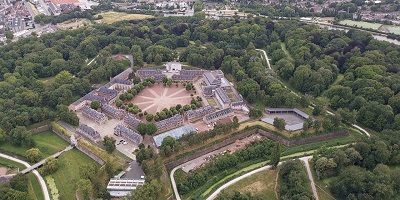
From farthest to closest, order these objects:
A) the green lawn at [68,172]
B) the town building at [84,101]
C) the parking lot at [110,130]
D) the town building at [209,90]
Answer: the town building at [209,90], the town building at [84,101], the parking lot at [110,130], the green lawn at [68,172]

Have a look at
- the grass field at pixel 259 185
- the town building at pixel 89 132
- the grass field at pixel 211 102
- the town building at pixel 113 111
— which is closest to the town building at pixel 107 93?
the town building at pixel 113 111

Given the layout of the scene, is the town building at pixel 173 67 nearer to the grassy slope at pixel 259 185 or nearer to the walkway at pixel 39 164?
the walkway at pixel 39 164

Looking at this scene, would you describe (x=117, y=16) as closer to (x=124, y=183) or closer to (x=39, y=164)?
(x=39, y=164)

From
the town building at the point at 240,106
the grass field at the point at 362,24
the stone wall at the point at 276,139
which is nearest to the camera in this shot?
the stone wall at the point at 276,139

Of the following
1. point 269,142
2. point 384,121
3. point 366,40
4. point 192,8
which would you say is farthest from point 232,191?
point 192,8

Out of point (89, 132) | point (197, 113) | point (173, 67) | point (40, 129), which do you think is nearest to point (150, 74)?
point (173, 67)

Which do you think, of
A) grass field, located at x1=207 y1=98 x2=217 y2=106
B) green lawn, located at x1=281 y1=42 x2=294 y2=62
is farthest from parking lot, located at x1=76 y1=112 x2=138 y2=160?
green lawn, located at x1=281 y1=42 x2=294 y2=62

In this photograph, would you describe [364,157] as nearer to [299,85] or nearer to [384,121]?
[384,121]

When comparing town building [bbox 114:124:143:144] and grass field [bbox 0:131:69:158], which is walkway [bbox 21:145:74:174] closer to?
grass field [bbox 0:131:69:158]
